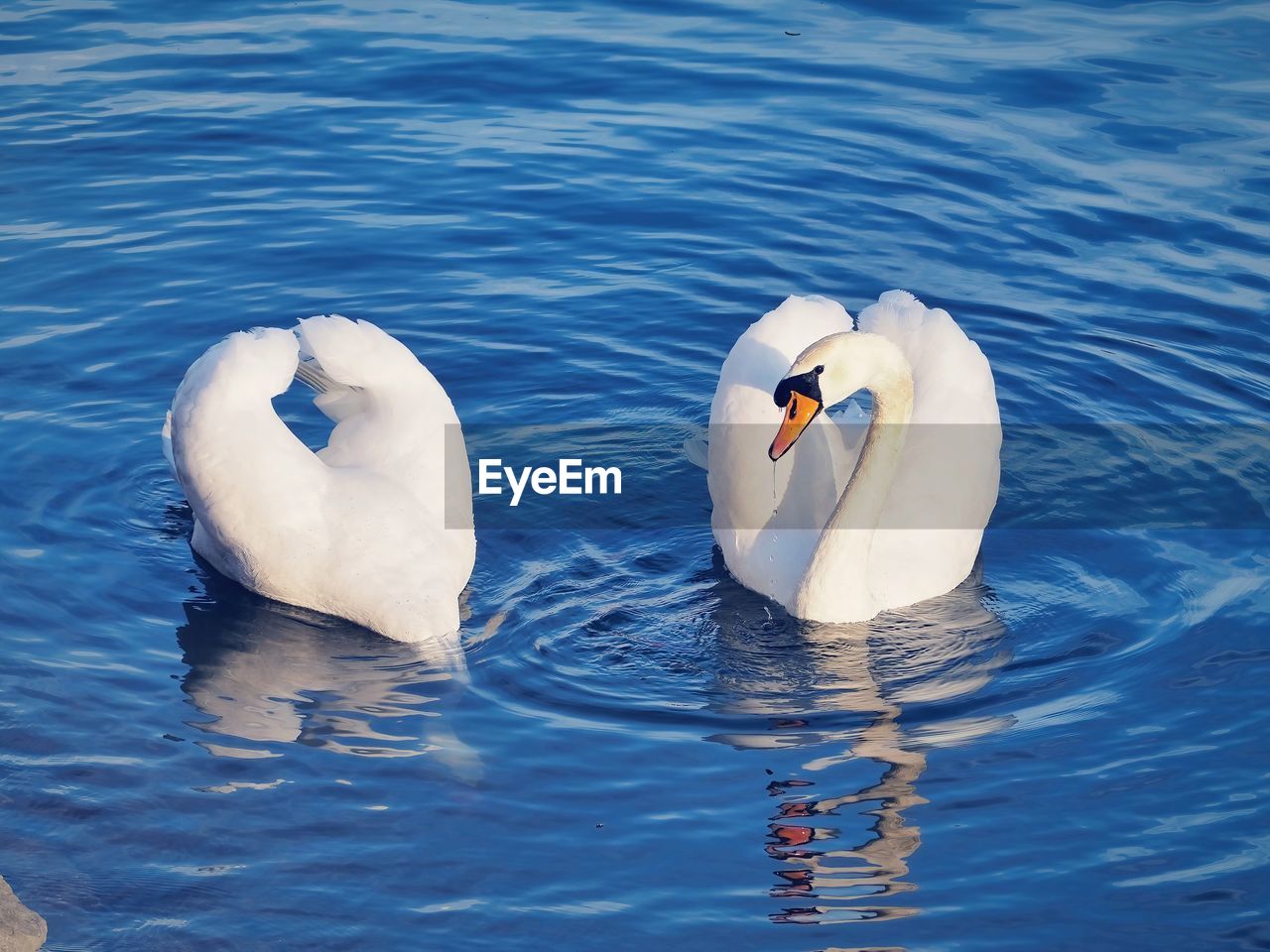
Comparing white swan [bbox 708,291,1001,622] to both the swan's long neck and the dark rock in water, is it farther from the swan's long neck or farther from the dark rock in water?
the dark rock in water

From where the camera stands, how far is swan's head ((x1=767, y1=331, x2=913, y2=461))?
7562 mm

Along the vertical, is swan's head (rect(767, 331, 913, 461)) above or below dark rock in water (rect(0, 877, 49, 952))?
above

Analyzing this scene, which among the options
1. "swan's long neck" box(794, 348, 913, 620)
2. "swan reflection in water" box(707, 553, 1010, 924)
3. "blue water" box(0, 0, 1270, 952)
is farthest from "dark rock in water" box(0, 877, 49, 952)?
"swan's long neck" box(794, 348, 913, 620)

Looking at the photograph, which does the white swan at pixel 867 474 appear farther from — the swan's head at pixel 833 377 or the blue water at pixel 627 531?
the blue water at pixel 627 531

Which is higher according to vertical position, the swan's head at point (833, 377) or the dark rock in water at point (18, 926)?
the swan's head at point (833, 377)

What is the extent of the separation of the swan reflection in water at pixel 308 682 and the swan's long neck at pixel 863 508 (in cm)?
168

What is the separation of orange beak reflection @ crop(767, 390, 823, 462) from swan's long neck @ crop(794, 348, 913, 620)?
512 mm

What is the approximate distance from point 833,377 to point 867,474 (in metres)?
0.63

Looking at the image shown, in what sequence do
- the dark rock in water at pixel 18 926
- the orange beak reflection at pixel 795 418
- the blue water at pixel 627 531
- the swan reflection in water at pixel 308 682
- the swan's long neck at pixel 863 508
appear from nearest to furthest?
the dark rock in water at pixel 18 926 < the blue water at pixel 627 531 < the swan reflection in water at pixel 308 682 < the orange beak reflection at pixel 795 418 < the swan's long neck at pixel 863 508

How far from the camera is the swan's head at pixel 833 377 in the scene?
7562 millimetres

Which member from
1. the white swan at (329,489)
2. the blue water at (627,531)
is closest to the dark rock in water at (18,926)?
the blue water at (627,531)

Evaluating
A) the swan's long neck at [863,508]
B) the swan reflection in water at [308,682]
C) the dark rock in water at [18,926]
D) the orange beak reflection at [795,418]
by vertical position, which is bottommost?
the dark rock in water at [18,926]

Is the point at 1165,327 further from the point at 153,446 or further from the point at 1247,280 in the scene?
the point at 153,446

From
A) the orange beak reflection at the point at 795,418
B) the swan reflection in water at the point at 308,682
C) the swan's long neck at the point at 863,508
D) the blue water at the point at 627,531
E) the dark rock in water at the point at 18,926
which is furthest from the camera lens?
the swan's long neck at the point at 863,508
